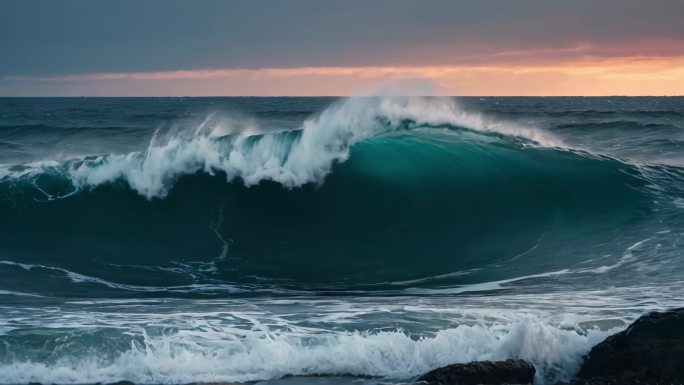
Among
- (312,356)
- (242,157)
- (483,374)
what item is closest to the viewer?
(483,374)

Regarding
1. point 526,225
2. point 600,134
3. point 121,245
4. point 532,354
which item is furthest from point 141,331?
point 600,134

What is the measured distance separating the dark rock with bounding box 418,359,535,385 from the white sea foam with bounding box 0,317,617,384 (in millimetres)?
246

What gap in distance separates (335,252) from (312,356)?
218 inches

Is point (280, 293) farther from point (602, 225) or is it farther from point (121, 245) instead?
point (602, 225)

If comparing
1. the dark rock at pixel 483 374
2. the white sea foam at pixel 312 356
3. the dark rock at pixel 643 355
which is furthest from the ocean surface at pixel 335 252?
the dark rock at pixel 643 355

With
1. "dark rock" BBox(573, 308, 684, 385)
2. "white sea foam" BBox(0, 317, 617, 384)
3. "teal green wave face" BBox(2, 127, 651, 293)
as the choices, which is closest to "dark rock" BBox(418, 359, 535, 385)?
"white sea foam" BBox(0, 317, 617, 384)

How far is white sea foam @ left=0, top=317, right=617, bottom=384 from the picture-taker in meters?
6.22

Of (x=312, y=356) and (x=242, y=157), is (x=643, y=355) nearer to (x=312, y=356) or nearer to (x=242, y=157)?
(x=312, y=356)

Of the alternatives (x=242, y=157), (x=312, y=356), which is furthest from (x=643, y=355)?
(x=242, y=157)

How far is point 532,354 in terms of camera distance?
21.0 ft

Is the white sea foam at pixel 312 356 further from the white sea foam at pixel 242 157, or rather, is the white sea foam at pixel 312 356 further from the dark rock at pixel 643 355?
the white sea foam at pixel 242 157

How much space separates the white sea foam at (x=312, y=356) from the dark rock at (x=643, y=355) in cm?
34

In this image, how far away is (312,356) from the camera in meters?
6.50

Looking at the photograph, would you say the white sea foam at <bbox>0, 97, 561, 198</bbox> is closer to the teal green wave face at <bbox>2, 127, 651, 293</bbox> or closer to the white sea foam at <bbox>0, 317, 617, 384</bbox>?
the teal green wave face at <bbox>2, 127, 651, 293</bbox>
